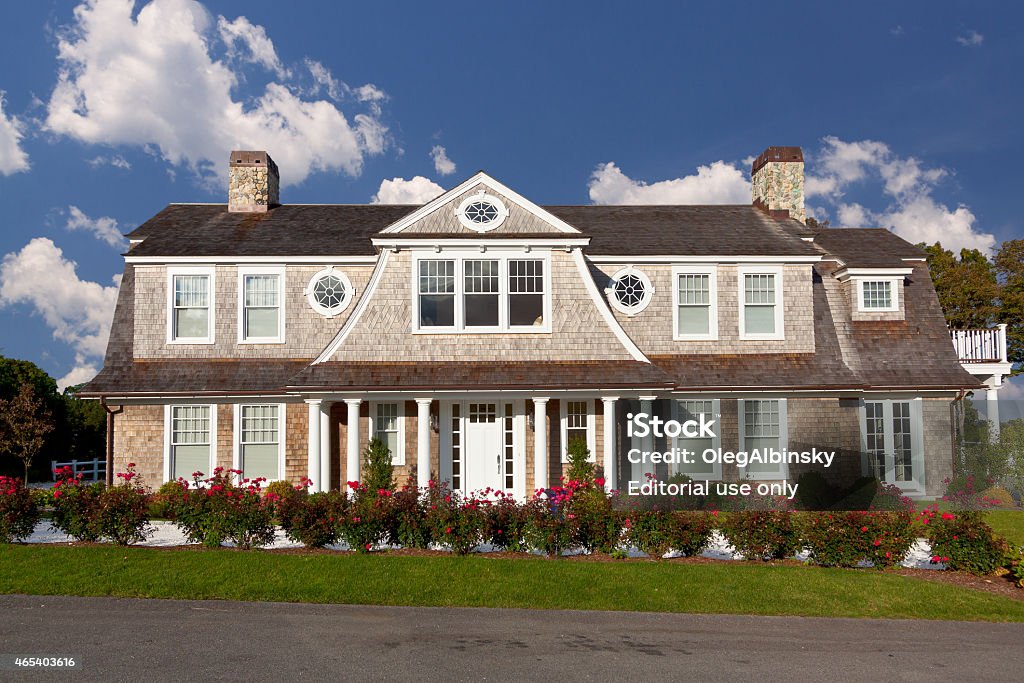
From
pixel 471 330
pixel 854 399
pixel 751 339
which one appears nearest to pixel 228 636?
pixel 471 330

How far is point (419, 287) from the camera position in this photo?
1855 cm

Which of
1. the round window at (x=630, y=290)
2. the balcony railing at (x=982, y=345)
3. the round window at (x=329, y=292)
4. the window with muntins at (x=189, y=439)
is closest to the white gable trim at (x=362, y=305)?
the round window at (x=329, y=292)

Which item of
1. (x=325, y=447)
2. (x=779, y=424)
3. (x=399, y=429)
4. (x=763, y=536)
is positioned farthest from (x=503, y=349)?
(x=763, y=536)

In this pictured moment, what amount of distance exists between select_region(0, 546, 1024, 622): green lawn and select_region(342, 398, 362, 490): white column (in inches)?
205

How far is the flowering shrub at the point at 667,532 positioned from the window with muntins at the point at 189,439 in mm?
11725

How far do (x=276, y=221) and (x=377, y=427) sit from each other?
7.24 metres

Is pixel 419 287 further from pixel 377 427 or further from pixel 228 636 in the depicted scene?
pixel 228 636

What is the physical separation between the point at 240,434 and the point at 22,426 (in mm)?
12302

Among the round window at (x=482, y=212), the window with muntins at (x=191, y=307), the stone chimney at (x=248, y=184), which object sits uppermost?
the stone chimney at (x=248, y=184)

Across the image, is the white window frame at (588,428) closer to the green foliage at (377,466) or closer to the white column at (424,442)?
the white column at (424,442)

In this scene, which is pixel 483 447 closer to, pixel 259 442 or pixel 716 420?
pixel 259 442

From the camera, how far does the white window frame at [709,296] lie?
65.9 feet

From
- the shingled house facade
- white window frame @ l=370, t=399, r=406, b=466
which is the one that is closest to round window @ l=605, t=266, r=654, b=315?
the shingled house facade

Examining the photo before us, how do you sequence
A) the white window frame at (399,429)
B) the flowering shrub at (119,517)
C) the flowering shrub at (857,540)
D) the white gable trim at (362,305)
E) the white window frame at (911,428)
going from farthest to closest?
the white window frame at (911,428) < the white window frame at (399,429) < the white gable trim at (362,305) < the flowering shrub at (119,517) < the flowering shrub at (857,540)
